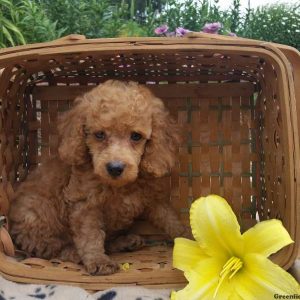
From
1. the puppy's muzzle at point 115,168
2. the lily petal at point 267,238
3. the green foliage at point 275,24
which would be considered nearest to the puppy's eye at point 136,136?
the puppy's muzzle at point 115,168

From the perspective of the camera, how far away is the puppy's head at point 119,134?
5.61 ft

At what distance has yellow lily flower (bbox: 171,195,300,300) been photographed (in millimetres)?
1396

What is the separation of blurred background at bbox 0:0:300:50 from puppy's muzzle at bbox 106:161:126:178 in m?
2.21

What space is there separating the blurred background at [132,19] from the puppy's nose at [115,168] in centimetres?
221

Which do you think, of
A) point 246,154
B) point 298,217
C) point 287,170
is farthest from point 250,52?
point 246,154

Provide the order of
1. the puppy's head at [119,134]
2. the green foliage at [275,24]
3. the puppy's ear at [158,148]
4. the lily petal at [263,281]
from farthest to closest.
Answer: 1. the green foliage at [275,24]
2. the puppy's ear at [158,148]
3. the puppy's head at [119,134]
4. the lily petal at [263,281]

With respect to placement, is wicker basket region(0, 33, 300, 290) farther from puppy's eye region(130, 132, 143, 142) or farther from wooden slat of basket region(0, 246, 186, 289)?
puppy's eye region(130, 132, 143, 142)

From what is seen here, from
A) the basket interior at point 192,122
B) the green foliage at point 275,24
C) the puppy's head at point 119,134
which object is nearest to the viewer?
the puppy's head at point 119,134

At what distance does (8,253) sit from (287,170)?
1012mm

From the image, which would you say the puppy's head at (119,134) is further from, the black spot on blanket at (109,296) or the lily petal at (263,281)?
the lily petal at (263,281)

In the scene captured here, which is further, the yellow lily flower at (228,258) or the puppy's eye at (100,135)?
the puppy's eye at (100,135)

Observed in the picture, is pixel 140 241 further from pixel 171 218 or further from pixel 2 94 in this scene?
pixel 2 94

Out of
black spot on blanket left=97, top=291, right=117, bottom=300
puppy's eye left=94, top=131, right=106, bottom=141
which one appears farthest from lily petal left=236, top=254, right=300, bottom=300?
puppy's eye left=94, top=131, right=106, bottom=141

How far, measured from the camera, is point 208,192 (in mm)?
2227
